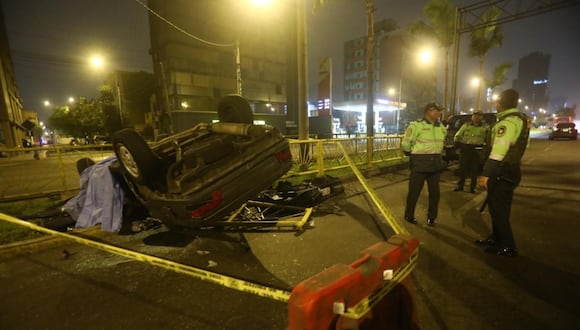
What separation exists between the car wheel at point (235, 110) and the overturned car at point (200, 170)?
0.67 m

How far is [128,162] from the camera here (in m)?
3.56

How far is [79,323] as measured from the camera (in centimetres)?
233

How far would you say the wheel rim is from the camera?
136 inches

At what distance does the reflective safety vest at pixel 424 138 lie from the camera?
433 cm

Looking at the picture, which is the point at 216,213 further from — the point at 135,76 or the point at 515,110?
the point at 135,76

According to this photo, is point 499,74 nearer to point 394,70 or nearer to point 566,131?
point 566,131

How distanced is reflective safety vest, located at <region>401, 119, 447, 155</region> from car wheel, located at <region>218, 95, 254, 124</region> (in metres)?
2.74

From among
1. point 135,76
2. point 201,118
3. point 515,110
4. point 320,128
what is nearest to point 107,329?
point 515,110

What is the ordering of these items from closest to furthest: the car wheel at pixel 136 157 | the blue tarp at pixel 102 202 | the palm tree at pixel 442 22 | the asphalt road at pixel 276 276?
1. the asphalt road at pixel 276 276
2. the car wheel at pixel 136 157
3. the blue tarp at pixel 102 202
4. the palm tree at pixel 442 22

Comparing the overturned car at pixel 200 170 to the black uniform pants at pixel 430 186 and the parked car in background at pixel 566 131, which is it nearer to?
the black uniform pants at pixel 430 186

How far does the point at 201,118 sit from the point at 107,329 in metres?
33.5

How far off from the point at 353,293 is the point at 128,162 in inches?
136

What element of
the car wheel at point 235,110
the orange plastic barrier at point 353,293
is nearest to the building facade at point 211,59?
the car wheel at point 235,110

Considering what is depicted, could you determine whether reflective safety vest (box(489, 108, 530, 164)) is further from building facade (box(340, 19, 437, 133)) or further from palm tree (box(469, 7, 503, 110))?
building facade (box(340, 19, 437, 133))
